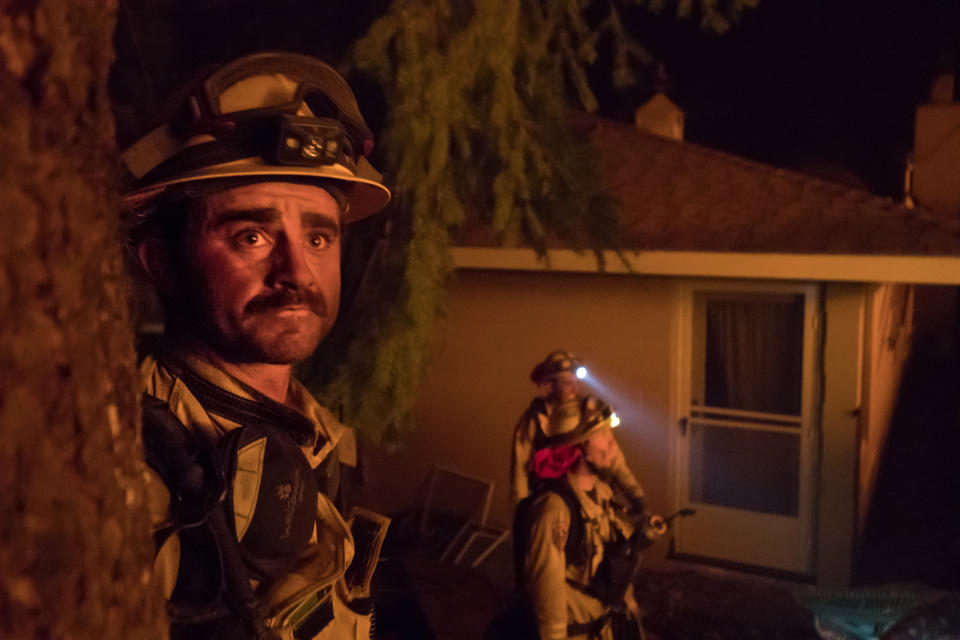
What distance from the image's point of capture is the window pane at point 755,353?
7.09 metres

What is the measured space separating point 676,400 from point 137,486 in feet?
21.4

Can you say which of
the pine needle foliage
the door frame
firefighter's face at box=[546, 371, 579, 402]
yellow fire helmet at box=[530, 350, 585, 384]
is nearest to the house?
the door frame

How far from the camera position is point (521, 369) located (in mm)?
7785

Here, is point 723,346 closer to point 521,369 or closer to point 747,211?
point 747,211

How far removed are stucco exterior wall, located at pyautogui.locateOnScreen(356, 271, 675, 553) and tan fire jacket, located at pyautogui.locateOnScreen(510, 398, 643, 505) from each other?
1.90m

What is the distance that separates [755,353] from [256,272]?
20.2ft

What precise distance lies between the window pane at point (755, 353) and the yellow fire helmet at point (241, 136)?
594 cm

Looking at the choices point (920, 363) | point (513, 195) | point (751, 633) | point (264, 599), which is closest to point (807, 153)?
point (920, 363)

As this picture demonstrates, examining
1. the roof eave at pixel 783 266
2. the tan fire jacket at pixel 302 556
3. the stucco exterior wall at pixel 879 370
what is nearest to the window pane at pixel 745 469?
the stucco exterior wall at pixel 879 370

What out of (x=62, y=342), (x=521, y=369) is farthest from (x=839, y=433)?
(x=62, y=342)

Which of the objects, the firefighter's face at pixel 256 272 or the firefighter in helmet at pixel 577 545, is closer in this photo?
the firefighter's face at pixel 256 272

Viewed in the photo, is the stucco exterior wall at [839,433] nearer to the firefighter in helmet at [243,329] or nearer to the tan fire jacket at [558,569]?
the tan fire jacket at [558,569]

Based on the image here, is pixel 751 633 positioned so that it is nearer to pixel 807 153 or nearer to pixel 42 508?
pixel 42 508

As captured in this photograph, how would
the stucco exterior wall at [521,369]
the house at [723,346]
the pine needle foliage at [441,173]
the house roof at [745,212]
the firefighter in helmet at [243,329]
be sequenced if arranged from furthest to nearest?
the stucco exterior wall at [521,369] < the house at [723,346] < the house roof at [745,212] < the pine needle foliage at [441,173] < the firefighter in helmet at [243,329]
